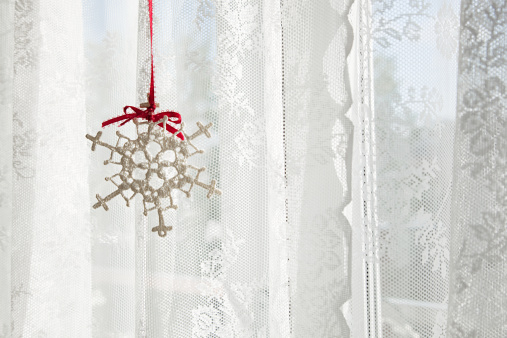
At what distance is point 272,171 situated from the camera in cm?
74

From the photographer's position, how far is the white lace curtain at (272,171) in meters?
0.59

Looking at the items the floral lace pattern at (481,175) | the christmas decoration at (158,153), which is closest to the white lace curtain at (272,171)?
the floral lace pattern at (481,175)

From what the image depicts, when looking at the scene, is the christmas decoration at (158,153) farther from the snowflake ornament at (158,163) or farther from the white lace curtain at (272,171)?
the white lace curtain at (272,171)

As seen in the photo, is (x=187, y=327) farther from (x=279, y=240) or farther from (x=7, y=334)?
(x=7, y=334)

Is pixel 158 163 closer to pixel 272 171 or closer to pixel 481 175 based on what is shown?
pixel 272 171

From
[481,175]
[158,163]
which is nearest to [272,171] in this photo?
[158,163]

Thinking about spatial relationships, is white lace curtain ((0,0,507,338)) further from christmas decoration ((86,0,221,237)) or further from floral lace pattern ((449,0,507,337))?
christmas decoration ((86,0,221,237))

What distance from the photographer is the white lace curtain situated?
59 cm

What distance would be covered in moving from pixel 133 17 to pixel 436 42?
0.59 m

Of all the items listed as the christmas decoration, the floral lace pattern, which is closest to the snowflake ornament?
the christmas decoration

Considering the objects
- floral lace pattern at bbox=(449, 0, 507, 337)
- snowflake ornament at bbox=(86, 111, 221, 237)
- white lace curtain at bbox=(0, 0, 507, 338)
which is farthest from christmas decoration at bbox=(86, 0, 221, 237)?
floral lace pattern at bbox=(449, 0, 507, 337)

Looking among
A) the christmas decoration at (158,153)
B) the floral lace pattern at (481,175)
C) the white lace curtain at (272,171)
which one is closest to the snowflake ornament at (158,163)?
the christmas decoration at (158,153)

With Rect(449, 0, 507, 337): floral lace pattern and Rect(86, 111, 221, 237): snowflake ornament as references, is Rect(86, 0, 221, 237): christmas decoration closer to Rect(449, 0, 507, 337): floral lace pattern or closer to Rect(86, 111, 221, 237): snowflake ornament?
Rect(86, 111, 221, 237): snowflake ornament

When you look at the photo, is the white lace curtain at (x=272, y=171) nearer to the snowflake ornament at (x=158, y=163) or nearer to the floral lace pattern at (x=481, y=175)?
the floral lace pattern at (x=481, y=175)
